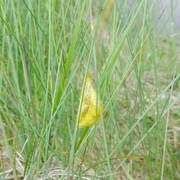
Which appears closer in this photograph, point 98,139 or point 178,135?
point 98,139

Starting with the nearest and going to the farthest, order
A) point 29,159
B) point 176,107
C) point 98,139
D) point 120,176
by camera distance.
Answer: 1. point 29,159
2. point 120,176
3. point 98,139
4. point 176,107

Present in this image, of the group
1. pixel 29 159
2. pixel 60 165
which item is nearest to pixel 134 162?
pixel 60 165

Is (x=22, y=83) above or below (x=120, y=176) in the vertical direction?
above

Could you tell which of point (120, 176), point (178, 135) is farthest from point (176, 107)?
point (120, 176)

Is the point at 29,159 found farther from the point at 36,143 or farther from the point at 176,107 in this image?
the point at 176,107

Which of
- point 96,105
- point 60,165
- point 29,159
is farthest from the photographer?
point 60,165

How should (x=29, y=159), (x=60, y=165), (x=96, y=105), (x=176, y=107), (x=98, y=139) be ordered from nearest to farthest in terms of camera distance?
(x=96, y=105)
(x=29, y=159)
(x=60, y=165)
(x=98, y=139)
(x=176, y=107)

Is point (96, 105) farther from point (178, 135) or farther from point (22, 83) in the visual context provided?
point (178, 135)

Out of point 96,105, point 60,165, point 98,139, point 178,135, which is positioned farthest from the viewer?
point 178,135

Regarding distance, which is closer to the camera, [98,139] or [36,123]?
[36,123]
